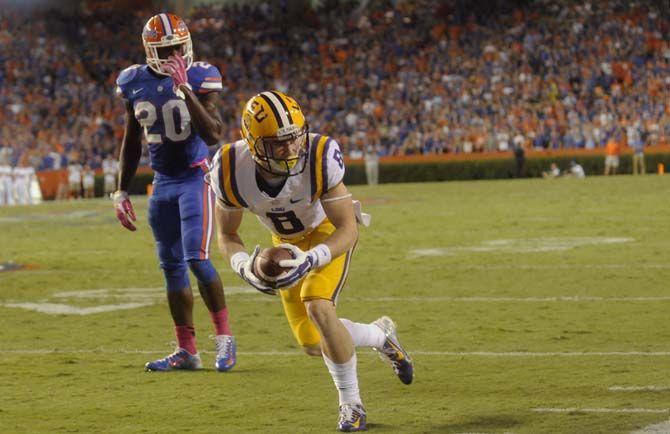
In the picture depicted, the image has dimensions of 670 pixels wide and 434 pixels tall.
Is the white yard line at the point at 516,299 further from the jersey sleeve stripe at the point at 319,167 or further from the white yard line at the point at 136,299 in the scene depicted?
the jersey sleeve stripe at the point at 319,167

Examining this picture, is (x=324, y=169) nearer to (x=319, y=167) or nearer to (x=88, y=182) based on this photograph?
(x=319, y=167)

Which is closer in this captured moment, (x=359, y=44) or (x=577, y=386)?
(x=577, y=386)

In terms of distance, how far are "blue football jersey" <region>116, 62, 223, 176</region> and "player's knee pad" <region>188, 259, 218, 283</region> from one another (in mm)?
497

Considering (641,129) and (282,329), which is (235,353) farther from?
(641,129)

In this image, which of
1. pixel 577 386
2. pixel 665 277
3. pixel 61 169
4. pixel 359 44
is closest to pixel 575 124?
pixel 359 44

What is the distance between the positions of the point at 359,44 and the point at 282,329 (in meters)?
32.3

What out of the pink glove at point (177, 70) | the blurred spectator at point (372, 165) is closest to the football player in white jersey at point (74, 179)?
the blurred spectator at point (372, 165)

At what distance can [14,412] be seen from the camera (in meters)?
5.51

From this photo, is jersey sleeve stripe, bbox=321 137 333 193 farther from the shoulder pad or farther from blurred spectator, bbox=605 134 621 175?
blurred spectator, bbox=605 134 621 175

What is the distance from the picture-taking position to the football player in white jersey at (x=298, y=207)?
→ 483 centimetres

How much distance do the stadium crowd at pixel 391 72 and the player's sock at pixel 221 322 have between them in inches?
1012

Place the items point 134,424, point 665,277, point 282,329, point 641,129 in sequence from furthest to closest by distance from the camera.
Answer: point 641,129, point 665,277, point 282,329, point 134,424

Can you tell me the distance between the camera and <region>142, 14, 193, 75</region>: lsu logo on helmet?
255 inches

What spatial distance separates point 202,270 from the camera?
6.62 m
